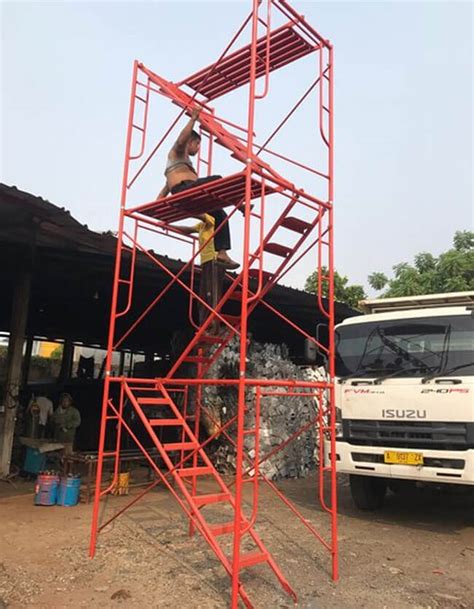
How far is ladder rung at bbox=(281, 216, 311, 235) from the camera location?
495 centimetres

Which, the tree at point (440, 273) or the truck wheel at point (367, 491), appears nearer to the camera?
the truck wheel at point (367, 491)

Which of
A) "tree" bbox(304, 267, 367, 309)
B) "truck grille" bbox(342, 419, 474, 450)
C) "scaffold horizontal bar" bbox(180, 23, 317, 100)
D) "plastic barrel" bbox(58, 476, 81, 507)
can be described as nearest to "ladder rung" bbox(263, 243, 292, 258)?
"scaffold horizontal bar" bbox(180, 23, 317, 100)

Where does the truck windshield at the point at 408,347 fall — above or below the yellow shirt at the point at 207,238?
below

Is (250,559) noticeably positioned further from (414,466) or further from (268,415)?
(268,415)

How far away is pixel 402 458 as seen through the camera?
639 cm

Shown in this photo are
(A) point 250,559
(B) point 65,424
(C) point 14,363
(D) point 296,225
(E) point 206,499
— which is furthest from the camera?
(B) point 65,424

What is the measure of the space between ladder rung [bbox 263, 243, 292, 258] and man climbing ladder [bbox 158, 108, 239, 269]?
566 mm

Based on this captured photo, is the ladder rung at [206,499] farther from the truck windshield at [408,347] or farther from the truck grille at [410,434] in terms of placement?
the truck windshield at [408,347]

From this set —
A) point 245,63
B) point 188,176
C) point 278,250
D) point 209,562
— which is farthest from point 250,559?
point 245,63

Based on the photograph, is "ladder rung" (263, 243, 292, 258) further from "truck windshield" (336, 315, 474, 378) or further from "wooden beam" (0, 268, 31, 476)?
"wooden beam" (0, 268, 31, 476)

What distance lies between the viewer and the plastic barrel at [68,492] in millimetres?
7412

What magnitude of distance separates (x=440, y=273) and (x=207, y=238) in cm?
1555

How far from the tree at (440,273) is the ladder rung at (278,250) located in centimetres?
1454

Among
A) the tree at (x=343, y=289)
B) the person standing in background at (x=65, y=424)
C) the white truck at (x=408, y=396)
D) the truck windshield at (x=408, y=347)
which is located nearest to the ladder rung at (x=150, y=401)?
the white truck at (x=408, y=396)
